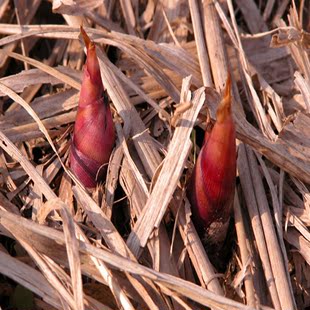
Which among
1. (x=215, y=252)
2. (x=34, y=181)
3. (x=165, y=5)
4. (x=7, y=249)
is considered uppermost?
(x=165, y=5)

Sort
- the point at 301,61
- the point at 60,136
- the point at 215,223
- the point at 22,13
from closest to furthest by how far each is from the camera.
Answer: the point at 215,223 < the point at 60,136 < the point at 301,61 < the point at 22,13

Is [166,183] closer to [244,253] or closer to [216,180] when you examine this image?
[216,180]

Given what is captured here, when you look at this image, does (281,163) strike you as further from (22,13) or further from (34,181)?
(22,13)

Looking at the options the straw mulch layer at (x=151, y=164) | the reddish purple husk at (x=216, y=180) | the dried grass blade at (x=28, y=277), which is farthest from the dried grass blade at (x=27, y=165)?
the reddish purple husk at (x=216, y=180)

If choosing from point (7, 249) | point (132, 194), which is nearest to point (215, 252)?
point (132, 194)

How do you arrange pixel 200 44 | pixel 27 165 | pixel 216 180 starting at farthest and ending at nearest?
pixel 200 44 < pixel 27 165 < pixel 216 180

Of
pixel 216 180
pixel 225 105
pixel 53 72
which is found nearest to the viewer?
pixel 225 105

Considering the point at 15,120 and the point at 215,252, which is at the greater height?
the point at 15,120

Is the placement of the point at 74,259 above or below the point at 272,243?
above

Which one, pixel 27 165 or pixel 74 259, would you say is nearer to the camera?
pixel 74 259

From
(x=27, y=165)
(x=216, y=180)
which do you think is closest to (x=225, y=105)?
(x=216, y=180)
